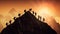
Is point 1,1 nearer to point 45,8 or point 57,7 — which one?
point 45,8

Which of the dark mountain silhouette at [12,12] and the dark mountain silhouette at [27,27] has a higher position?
the dark mountain silhouette at [12,12]

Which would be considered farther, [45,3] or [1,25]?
[45,3]

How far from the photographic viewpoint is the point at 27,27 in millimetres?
2061

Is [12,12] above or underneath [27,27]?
above

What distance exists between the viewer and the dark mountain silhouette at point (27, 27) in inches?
80.6

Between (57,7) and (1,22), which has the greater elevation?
(57,7)

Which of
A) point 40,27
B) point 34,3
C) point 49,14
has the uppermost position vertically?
point 34,3

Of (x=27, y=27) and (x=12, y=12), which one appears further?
(x=12, y=12)

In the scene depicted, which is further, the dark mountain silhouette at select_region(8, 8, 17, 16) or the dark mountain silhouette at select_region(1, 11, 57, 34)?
the dark mountain silhouette at select_region(8, 8, 17, 16)

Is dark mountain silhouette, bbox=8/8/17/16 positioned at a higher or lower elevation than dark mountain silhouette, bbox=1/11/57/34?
higher

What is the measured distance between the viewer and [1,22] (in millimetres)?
2627

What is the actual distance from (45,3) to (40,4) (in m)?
0.08

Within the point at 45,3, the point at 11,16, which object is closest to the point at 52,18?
the point at 45,3

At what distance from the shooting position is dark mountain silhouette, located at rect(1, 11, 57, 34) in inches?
80.6
